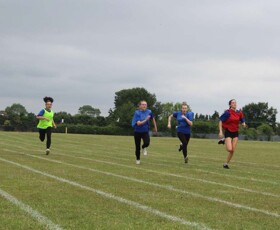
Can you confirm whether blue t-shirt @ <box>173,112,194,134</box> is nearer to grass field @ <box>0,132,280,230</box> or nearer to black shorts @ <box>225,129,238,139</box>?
black shorts @ <box>225,129,238,139</box>

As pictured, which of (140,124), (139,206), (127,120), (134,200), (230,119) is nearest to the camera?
(139,206)

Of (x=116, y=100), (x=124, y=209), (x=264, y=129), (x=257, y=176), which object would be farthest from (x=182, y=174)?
(x=116, y=100)

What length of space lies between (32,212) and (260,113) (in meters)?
157

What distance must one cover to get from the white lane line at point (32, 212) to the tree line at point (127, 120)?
238 feet

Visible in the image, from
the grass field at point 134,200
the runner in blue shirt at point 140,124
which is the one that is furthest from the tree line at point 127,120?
the grass field at point 134,200

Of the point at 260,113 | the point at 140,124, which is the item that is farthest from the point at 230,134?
the point at 260,113

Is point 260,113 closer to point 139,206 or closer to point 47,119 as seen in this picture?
point 47,119

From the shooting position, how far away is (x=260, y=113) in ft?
518

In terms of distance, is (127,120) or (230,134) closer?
(230,134)

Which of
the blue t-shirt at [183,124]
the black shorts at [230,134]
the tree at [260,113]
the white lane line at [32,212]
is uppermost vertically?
the tree at [260,113]

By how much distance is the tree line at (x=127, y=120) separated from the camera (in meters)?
101

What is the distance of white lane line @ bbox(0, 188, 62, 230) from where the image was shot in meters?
5.97

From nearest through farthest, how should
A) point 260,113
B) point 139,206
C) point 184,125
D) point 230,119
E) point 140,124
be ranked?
point 139,206, point 230,119, point 140,124, point 184,125, point 260,113

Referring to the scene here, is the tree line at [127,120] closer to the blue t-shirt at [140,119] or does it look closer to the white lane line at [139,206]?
the blue t-shirt at [140,119]
